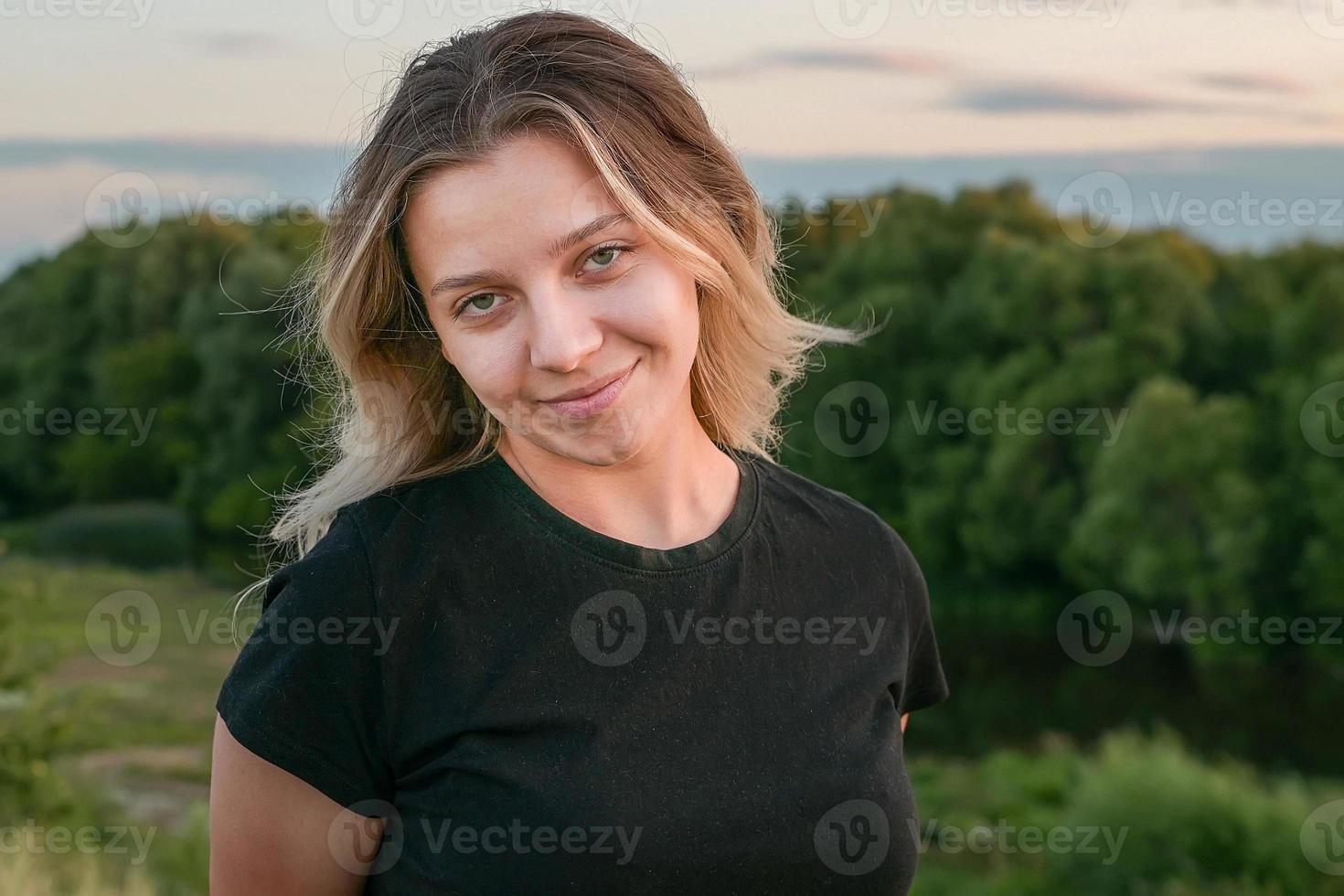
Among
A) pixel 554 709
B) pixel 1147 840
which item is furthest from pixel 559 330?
pixel 1147 840

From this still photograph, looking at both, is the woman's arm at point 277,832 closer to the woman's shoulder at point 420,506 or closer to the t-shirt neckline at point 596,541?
the woman's shoulder at point 420,506

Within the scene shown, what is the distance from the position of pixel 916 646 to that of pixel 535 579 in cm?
82

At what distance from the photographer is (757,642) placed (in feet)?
6.31

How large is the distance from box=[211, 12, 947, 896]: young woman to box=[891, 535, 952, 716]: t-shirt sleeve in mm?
271

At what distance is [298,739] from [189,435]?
2838 cm

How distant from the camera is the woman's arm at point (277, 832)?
1.70 metres

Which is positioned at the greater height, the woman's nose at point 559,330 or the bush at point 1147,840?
the woman's nose at point 559,330

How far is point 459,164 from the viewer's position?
5.53 ft

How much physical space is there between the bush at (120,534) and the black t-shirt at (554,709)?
27381mm

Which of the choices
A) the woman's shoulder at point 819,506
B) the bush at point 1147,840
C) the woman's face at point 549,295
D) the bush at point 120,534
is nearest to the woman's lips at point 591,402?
the woman's face at point 549,295

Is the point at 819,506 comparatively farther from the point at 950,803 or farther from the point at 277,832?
the point at 950,803

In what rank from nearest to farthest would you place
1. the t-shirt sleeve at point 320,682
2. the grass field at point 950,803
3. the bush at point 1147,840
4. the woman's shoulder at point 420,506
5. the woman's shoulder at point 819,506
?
the t-shirt sleeve at point 320,682, the woman's shoulder at point 420,506, the woman's shoulder at point 819,506, the grass field at point 950,803, the bush at point 1147,840

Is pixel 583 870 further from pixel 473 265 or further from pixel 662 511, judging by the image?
pixel 473 265

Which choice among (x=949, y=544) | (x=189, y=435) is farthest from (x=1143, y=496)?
(x=189, y=435)
